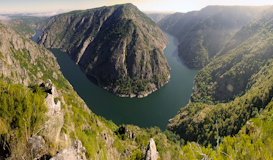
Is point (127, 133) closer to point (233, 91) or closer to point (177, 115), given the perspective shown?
point (177, 115)

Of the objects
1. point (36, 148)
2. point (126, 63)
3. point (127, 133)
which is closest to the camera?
point (36, 148)

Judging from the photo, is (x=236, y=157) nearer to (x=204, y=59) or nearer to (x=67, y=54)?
(x=204, y=59)

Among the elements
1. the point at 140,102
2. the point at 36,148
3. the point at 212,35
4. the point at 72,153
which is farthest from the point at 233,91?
the point at 212,35

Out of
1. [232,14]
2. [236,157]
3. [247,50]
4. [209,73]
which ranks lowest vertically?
[209,73]

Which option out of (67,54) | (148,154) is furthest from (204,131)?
(67,54)

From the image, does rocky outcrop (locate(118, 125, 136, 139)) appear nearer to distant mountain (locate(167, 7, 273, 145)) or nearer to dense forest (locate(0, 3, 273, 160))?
dense forest (locate(0, 3, 273, 160))

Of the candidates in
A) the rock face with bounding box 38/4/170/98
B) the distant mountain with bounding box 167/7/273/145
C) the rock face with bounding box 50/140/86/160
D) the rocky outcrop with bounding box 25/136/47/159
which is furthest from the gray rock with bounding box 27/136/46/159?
the rock face with bounding box 38/4/170/98
